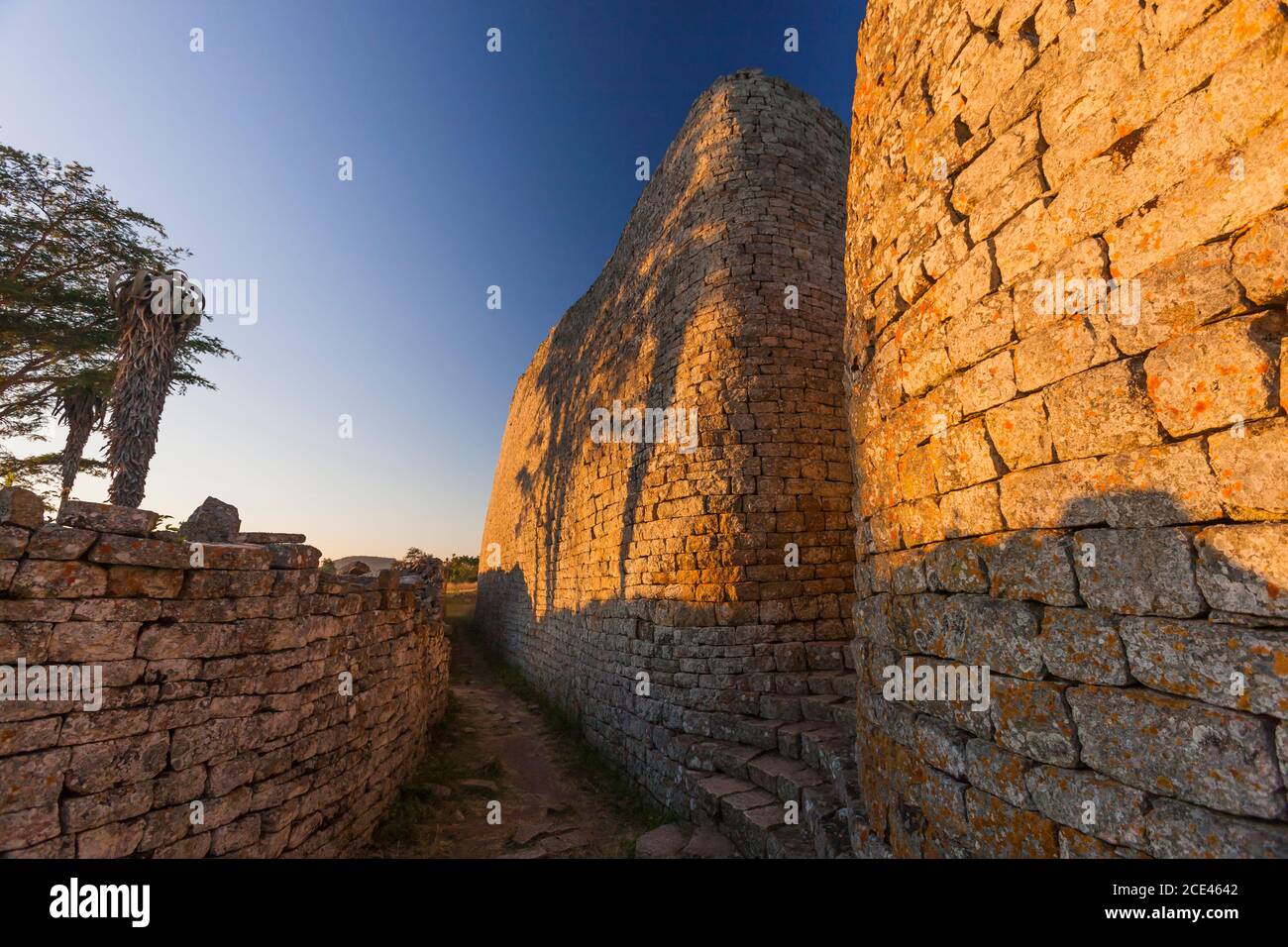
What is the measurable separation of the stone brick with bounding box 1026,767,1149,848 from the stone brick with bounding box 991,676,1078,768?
0.18 feet

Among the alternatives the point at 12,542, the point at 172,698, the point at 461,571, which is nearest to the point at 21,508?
the point at 12,542

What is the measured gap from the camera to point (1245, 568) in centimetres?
135

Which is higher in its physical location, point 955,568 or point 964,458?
point 964,458

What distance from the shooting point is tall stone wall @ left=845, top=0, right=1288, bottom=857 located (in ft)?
4.53

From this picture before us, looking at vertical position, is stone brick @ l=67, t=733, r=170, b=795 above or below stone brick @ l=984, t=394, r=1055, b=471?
below

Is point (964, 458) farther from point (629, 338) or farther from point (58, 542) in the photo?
point (629, 338)

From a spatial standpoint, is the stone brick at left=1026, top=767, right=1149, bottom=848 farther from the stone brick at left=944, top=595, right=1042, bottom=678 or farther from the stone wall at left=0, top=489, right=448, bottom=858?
the stone wall at left=0, top=489, right=448, bottom=858

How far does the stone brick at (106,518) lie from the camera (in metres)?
3.04

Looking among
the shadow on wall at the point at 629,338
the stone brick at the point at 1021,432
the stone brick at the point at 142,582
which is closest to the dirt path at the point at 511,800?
the shadow on wall at the point at 629,338

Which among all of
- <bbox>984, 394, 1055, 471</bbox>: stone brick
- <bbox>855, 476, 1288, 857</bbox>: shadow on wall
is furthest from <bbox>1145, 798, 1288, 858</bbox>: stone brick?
<bbox>984, 394, 1055, 471</bbox>: stone brick

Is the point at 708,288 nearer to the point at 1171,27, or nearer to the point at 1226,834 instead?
the point at 1171,27

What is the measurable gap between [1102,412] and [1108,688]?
2.89 ft

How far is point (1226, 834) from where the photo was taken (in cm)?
134

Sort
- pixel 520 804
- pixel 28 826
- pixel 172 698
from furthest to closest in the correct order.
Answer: pixel 520 804 < pixel 172 698 < pixel 28 826
